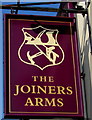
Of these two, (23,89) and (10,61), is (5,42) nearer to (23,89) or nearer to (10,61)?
(10,61)

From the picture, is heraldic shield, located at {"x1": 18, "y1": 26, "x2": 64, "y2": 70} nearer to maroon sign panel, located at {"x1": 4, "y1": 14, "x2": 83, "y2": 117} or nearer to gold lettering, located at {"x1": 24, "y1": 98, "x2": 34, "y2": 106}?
maroon sign panel, located at {"x1": 4, "y1": 14, "x2": 83, "y2": 117}

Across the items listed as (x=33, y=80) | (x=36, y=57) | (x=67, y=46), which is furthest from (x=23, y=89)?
(x=67, y=46)

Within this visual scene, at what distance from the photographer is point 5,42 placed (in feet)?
21.9

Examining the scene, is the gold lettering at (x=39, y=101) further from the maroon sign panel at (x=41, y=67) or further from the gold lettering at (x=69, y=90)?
the gold lettering at (x=69, y=90)

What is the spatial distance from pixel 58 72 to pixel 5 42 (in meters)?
1.10

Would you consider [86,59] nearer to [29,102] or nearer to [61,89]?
[61,89]

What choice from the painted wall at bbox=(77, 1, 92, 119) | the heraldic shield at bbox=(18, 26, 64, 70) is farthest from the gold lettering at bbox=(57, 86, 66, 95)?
the painted wall at bbox=(77, 1, 92, 119)

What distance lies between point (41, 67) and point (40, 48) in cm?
41

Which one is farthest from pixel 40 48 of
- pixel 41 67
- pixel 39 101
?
pixel 39 101

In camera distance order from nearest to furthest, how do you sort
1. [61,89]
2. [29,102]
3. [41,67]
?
[29,102] → [61,89] → [41,67]

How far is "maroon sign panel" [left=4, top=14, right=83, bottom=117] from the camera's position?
20.3 ft

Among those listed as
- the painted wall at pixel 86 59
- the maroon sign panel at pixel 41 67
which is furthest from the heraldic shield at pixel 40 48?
the painted wall at pixel 86 59

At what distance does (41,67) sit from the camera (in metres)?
6.57

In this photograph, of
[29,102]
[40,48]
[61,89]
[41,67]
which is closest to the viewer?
[29,102]
